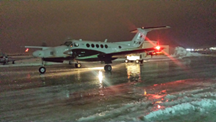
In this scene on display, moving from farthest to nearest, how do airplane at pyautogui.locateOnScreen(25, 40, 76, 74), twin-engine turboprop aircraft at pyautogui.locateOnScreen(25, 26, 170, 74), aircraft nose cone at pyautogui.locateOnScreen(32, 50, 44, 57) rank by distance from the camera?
twin-engine turboprop aircraft at pyautogui.locateOnScreen(25, 26, 170, 74)
airplane at pyautogui.locateOnScreen(25, 40, 76, 74)
aircraft nose cone at pyautogui.locateOnScreen(32, 50, 44, 57)

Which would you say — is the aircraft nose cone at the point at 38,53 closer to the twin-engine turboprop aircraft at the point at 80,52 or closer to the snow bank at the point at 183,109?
the twin-engine turboprop aircraft at the point at 80,52

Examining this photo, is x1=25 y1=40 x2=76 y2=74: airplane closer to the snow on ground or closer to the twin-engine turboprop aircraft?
the twin-engine turboprop aircraft

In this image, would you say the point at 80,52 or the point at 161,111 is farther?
the point at 80,52

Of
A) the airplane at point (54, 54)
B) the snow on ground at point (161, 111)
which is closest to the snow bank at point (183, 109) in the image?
the snow on ground at point (161, 111)

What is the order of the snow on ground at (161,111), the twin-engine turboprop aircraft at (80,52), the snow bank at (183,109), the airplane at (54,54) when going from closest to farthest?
the snow on ground at (161,111) < the snow bank at (183,109) < the airplane at (54,54) < the twin-engine turboprop aircraft at (80,52)

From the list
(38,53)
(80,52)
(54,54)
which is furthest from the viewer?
(80,52)

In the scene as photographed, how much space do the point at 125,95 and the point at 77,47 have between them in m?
10.3

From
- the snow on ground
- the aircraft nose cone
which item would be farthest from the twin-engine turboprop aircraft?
the snow on ground

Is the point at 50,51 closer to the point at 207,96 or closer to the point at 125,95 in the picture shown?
the point at 125,95

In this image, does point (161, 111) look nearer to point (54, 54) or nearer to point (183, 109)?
point (183, 109)

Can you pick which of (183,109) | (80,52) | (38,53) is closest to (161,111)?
(183,109)

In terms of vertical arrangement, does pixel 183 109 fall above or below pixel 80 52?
below

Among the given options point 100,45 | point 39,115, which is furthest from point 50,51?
point 39,115

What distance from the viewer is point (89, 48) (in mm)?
17406
